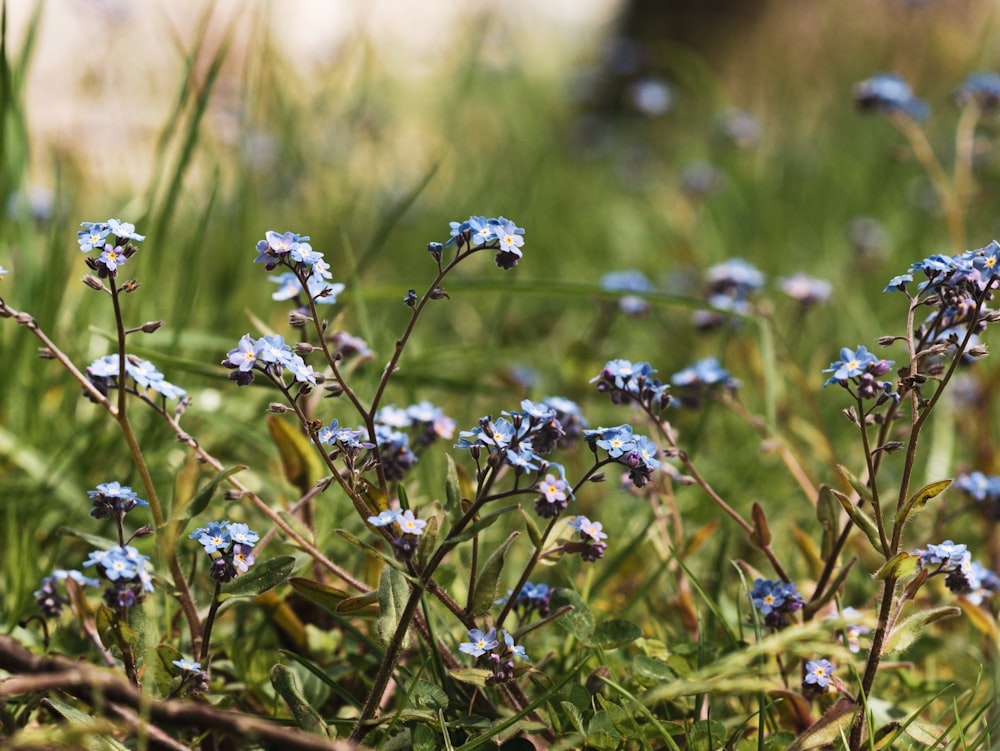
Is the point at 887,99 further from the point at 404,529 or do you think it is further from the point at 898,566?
the point at 404,529

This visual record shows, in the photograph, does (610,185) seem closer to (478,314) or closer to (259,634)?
(478,314)

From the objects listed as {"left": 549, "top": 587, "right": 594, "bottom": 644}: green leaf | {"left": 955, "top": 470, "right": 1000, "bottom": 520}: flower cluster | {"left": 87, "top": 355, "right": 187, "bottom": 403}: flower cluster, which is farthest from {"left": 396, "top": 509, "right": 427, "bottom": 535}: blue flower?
{"left": 955, "top": 470, "right": 1000, "bottom": 520}: flower cluster

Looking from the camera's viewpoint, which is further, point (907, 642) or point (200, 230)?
point (200, 230)

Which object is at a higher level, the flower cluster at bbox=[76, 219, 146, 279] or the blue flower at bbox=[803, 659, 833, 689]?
the flower cluster at bbox=[76, 219, 146, 279]

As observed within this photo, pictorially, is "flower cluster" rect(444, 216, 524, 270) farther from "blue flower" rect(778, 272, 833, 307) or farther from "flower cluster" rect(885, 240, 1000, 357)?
"blue flower" rect(778, 272, 833, 307)

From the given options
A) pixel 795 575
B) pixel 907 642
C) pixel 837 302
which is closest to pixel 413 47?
pixel 837 302

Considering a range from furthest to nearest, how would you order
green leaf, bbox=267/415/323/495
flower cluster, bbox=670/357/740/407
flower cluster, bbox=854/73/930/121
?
1. flower cluster, bbox=854/73/930/121
2. flower cluster, bbox=670/357/740/407
3. green leaf, bbox=267/415/323/495

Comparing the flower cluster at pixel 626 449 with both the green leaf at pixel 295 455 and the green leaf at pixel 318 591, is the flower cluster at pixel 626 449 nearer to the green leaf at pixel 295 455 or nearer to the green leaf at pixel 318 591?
the green leaf at pixel 318 591
